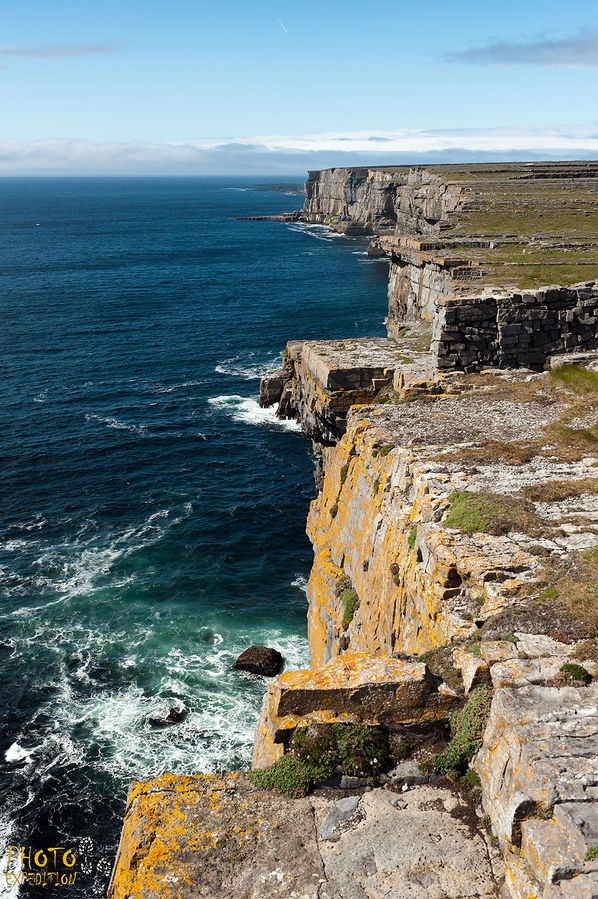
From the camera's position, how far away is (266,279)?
110312 mm

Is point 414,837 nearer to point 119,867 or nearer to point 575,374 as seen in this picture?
point 119,867

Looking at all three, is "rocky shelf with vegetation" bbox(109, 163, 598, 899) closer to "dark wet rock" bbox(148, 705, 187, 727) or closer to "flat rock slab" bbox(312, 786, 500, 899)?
"flat rock slab" bbox(312, 786, 500, 899)

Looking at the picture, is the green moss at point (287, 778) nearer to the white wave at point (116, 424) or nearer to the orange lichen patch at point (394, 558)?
the orange lichen patch at point (394, 558)

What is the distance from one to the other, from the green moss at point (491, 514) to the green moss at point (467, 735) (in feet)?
11.9

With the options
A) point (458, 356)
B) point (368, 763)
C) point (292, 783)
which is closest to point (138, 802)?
point (292, 783)

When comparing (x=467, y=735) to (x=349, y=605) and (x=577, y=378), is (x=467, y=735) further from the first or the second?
(x=577, y=378)

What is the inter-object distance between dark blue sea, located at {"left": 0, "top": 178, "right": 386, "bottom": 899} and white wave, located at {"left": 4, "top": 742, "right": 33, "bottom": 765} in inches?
2.7

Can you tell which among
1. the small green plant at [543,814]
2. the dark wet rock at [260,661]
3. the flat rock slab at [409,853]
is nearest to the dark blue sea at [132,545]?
the dark wet rock at [260,661]

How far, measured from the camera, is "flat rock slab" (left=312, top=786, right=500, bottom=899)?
6586 mm

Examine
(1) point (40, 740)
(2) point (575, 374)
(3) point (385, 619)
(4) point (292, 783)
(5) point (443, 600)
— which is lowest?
(1) point (40, 740)

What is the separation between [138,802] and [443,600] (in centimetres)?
520

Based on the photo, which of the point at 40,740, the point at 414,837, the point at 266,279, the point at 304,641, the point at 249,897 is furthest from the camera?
the point at 266,279

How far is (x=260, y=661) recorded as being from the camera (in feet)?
87.6

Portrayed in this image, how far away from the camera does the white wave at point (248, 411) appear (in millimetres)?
54594
